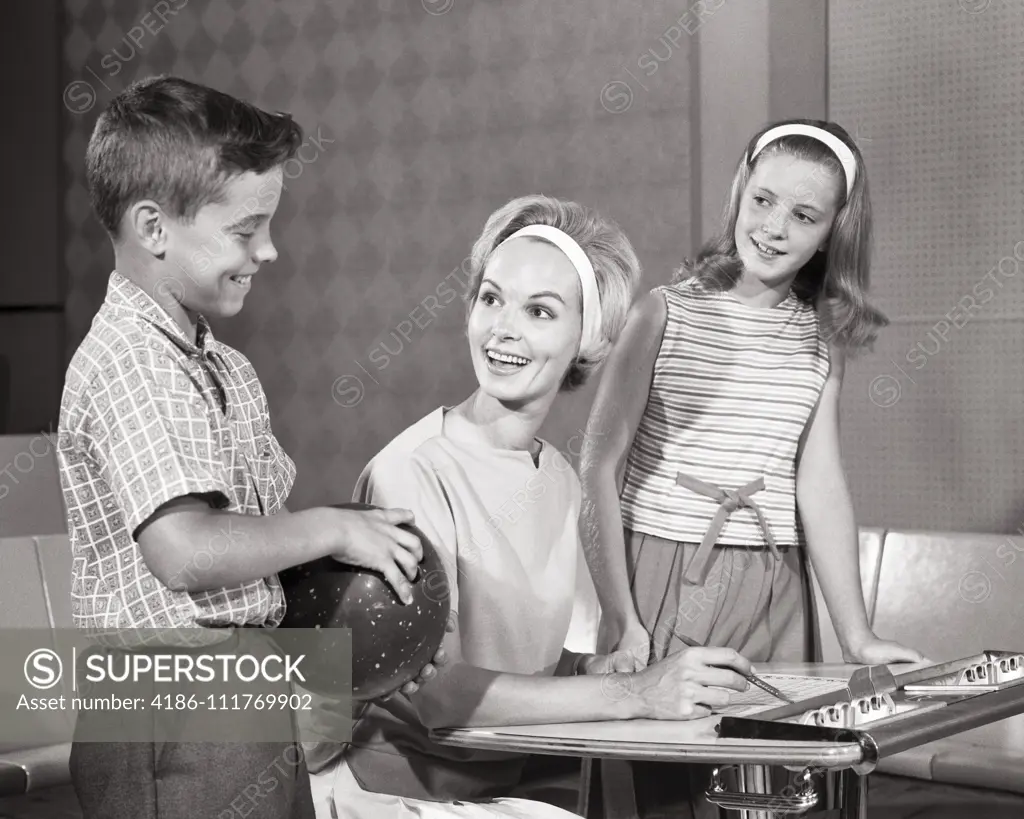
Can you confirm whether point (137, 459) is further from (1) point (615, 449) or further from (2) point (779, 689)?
(1) point (615, 449)

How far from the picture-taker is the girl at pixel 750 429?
96.7 inches

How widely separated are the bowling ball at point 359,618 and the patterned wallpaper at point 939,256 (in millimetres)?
2904

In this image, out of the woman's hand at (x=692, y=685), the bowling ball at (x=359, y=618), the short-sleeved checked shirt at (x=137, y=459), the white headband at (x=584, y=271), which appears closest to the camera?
the short-sleeved checked shirt at (x=137, y=459)

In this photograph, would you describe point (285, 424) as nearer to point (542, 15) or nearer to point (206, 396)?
point (542, 15)

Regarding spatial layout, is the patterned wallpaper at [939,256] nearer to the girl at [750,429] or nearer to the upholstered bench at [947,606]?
the upholstered bench at [947,606]

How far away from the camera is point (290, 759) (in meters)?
1.47

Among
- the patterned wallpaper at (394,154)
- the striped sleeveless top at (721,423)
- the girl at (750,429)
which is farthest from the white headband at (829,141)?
the patterned wallpaper at (394,154)

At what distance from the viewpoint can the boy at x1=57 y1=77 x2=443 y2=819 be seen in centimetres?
136

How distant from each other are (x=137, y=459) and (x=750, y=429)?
4.67 ft

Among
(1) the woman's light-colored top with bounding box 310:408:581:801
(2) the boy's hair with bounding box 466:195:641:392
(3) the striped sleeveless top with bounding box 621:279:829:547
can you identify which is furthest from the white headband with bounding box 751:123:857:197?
(1) the woman's light-colored top with bounding box 310:408:581:801

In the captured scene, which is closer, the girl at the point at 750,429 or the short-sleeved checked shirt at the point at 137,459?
the short-sleeved checked shirt at the point at 137,459

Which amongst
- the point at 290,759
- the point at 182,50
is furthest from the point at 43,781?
the point at 182,50

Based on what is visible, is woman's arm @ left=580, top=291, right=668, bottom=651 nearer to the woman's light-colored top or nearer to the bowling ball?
the woman's light-colored top

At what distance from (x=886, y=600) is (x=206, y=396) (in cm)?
256
